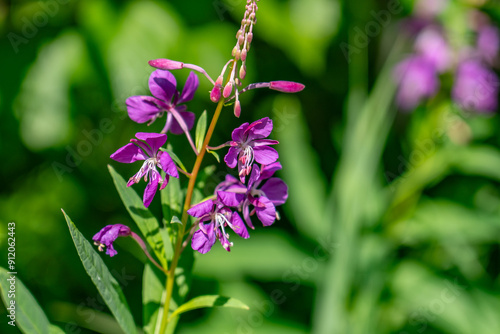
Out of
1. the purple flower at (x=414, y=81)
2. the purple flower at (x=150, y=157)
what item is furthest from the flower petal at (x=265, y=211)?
the purple flower at (x=414, y=81)

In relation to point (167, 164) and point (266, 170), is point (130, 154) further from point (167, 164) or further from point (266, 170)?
point (266, 170)

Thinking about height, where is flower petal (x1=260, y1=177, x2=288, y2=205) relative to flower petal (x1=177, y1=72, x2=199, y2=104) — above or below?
below

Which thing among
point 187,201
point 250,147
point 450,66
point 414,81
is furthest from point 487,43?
point 187,201

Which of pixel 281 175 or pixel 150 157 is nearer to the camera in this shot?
pixel 150 157

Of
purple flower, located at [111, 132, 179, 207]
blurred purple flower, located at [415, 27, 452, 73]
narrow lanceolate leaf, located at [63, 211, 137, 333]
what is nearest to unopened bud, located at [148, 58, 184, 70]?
purple flower, located at [111, 132, 179, 207]

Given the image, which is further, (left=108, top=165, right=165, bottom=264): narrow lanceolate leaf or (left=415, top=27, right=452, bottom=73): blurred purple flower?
(left=415, top=27, right=452, bottom=73): blurred purple flower

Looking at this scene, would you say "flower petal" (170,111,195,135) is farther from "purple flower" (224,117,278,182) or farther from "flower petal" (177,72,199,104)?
"purple flower" (224,117,278,182)

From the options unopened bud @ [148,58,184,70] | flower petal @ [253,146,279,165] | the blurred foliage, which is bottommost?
the blurred foliage
